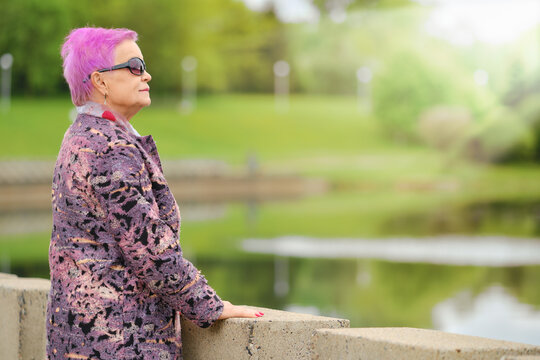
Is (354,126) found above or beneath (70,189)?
beneath

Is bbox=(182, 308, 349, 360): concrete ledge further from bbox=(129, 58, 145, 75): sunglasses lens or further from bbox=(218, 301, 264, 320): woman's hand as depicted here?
bbox=(129, 58, 145, 75): sunglasses lens

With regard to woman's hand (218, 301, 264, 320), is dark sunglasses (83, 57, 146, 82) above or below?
above

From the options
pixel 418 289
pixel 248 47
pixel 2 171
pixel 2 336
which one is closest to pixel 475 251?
pixel 418 289

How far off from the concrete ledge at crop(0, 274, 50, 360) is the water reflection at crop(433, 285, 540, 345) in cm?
420

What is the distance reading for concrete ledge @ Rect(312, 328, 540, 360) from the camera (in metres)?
1.82

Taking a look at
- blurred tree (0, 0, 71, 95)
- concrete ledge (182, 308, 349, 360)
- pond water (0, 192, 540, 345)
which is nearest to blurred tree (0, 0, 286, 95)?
blurred tree (0, 0, 71, 95)

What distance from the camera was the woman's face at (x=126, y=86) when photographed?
83.1 inches

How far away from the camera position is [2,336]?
9.59 ft

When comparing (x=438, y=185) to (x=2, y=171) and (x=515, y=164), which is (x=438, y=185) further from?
(x=2, y=171)

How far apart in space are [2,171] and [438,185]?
20.0 metres

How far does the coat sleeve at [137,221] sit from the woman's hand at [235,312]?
0.51 feet

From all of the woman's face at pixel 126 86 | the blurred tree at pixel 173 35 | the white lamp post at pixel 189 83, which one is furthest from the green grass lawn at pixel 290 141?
the woman's face at pixel 126 86

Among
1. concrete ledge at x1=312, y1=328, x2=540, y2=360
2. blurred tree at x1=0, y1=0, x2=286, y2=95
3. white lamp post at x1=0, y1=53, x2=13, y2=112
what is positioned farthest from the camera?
blurred tree at x1=0, y1=0, x2=286, y2=95

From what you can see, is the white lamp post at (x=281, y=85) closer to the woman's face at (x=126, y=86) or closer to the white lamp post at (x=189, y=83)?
the white lamp post at (x=189, y=83)
